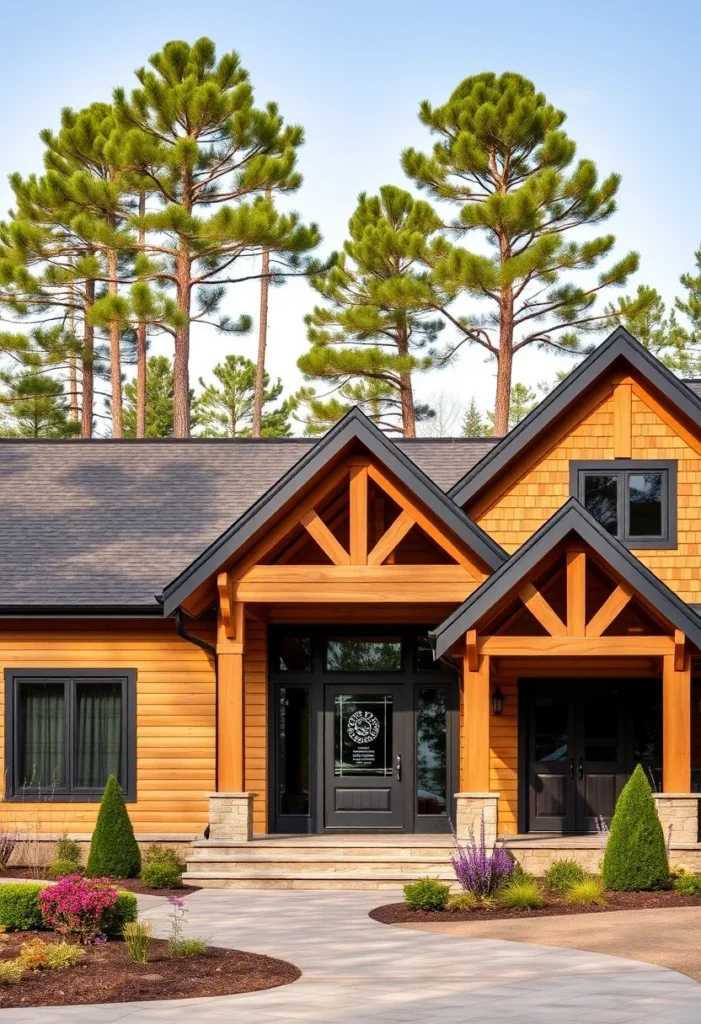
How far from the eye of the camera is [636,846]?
17047 millimetres

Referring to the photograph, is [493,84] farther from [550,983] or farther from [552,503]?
[550,983]

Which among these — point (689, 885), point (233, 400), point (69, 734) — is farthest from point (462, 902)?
point (233, 400)

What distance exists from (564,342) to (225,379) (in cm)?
2112

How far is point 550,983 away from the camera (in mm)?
11336

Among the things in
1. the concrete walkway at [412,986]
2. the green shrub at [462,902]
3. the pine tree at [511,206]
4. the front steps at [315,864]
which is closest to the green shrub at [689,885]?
the green shrub at [462,902]

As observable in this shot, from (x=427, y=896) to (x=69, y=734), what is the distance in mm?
7452

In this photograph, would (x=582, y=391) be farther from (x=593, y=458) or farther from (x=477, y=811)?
(x=477, y=811)

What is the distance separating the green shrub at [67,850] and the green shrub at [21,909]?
20.1 ft

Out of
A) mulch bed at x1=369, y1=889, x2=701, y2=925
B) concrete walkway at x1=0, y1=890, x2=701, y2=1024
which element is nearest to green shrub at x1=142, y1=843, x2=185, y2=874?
mulch bed at x1=369, y1=889, x2=701, y2=925

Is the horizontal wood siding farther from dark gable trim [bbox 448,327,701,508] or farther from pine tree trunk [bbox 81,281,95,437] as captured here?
pine tree trunk [bbox 81,281,95,437]

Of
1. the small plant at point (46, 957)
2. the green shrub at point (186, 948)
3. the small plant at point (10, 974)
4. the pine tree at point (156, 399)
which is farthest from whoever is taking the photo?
the pine tree at point (156, 399)

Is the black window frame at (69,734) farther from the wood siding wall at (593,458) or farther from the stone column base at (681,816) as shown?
the stone column base at (681,816)

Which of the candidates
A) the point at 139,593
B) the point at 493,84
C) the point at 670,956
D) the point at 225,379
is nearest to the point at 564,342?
the point at 493,84

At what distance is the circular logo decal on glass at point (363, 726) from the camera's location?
71.6 feet
